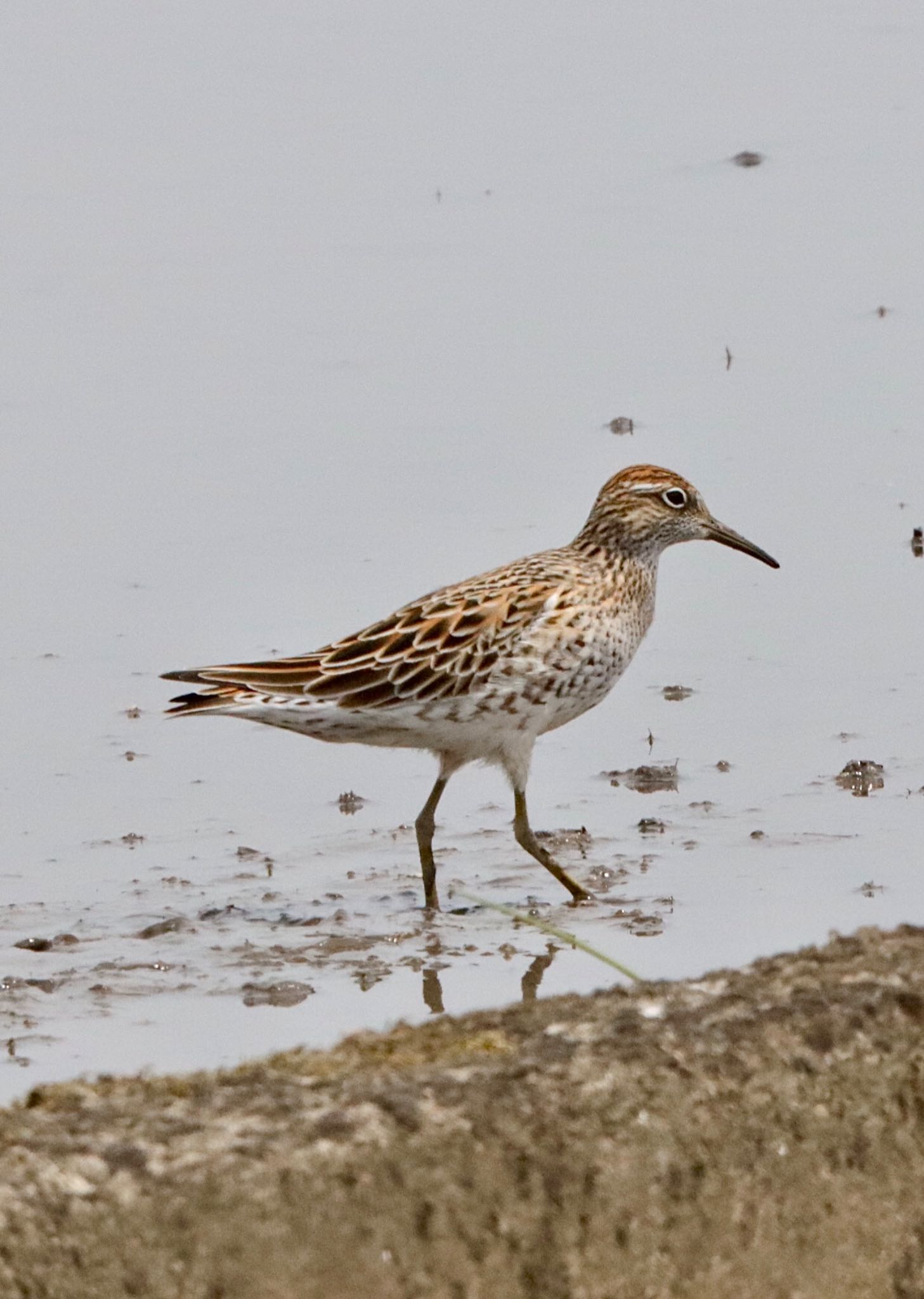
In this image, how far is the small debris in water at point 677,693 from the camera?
9945 millimetres

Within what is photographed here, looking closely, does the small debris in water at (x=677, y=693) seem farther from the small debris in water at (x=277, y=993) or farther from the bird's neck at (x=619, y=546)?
the small debris in water at (x=277, y=993)

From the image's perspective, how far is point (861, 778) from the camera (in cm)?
909

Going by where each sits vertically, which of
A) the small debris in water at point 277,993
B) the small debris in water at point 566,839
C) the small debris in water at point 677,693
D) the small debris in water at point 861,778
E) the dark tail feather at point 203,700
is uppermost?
the dark tail feather at point 203,700

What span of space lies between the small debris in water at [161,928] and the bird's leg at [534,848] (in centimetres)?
126

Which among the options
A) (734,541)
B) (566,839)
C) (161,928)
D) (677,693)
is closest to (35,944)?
(161,928)

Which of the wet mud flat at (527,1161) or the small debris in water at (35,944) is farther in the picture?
the small debris in water at (35,944)

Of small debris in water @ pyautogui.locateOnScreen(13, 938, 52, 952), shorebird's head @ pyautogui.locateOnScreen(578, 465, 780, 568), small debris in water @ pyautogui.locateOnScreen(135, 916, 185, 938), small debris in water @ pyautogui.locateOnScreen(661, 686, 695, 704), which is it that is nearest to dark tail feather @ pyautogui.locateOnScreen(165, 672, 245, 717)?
small debris in water @ pyautogui.locateOnScreen(135, 916, 185, 938)

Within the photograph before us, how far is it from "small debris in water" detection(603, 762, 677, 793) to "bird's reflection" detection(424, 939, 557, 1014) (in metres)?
1.41

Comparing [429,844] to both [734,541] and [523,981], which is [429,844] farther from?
[734,541]

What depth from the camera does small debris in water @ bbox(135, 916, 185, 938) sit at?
26.5 feet

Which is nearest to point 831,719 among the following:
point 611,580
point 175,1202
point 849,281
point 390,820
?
point 611,580

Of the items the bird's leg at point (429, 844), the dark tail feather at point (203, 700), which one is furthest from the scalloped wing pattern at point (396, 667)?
the bird's leg at point (429, 844)

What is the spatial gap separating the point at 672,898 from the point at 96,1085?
4505 millimetres

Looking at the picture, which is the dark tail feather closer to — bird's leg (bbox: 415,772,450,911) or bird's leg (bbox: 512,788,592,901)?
bird's leg (bbox: 415,772,450,911)
